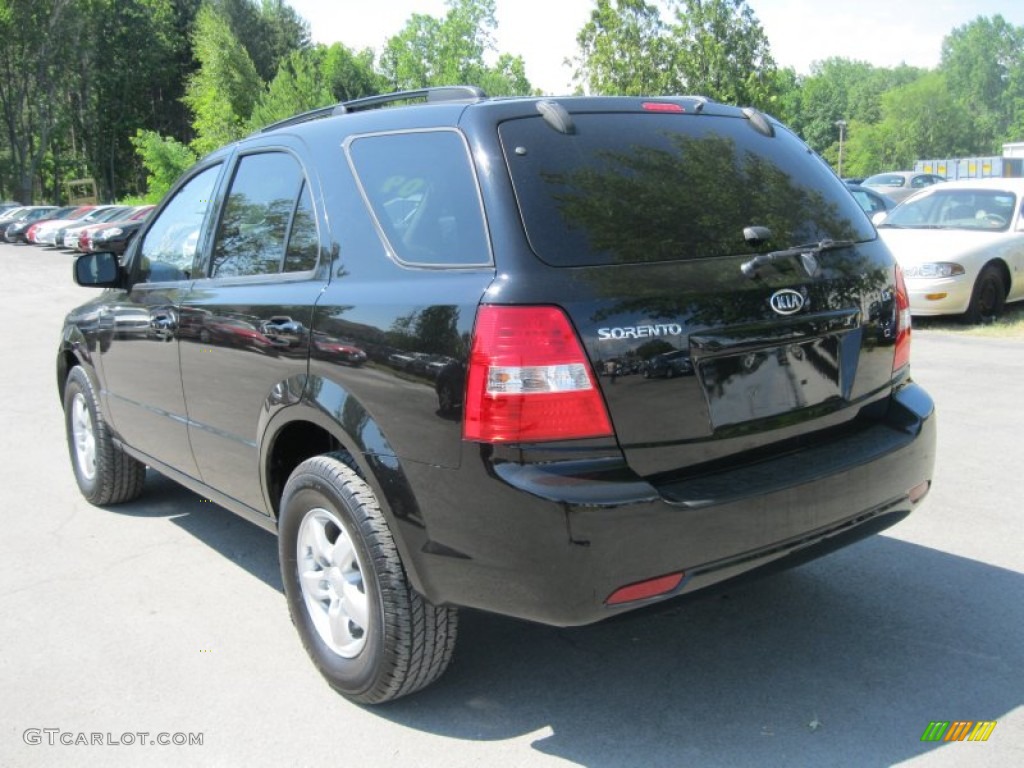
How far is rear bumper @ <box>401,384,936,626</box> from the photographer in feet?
8.49

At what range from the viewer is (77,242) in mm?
33062

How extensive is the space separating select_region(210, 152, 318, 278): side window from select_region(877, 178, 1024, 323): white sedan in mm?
7916

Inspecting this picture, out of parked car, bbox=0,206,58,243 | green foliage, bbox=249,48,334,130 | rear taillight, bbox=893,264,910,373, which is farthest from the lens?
green foliage, bbox=249,48,334,130

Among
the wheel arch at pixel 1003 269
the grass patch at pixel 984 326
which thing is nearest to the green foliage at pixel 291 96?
the grass patch at pixel 984 326

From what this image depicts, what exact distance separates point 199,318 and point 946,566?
10.9ft

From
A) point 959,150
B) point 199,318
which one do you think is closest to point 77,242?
point 199,318

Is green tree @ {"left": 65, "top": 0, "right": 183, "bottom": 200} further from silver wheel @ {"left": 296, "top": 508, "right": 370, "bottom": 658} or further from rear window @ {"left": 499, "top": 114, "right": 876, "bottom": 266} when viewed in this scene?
rear window @ {"left": 499, "top": 114, "right": 876, "bottom": 266}

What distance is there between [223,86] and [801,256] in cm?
5142

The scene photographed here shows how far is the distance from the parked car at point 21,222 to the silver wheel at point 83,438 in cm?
3911

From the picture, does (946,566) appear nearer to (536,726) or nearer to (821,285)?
(821,285)

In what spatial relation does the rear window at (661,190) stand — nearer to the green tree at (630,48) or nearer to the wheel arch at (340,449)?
the wheel arch at (340,449)

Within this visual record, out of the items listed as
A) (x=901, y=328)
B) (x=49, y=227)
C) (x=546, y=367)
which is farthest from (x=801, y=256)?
(x=49, y=227)

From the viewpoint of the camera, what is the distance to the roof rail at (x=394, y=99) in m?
3.34

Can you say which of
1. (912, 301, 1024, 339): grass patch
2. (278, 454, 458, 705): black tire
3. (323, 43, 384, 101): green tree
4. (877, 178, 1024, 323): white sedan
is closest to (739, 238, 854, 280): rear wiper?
(278, 454, 458, 705): black tire
